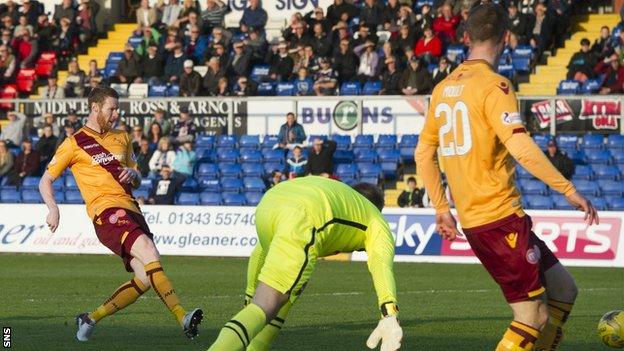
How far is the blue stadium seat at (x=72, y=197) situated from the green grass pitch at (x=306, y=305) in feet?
19.1

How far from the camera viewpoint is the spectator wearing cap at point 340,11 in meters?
33.3

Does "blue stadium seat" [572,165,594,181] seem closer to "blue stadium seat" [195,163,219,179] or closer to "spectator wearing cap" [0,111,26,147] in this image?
"blue stadium seat" [195,163,219,179]

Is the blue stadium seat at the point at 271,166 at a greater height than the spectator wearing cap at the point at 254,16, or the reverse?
the spectator wearing cap at the point at 254,16

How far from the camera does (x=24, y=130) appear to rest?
33.1m

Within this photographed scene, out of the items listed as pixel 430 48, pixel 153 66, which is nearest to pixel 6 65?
pixel 153 66

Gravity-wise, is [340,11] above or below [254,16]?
above

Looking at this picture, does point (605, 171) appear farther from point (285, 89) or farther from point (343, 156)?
point (285, 89)

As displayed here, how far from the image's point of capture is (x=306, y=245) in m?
8.65

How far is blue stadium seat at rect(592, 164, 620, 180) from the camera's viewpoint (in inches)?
1101

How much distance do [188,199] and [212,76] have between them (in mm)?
3611

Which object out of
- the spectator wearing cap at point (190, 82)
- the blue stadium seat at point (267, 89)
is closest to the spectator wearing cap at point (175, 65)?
the spectator wearing cap at point (190, 82)

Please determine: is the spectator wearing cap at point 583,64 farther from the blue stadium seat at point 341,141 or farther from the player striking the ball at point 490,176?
the player striking the ball at point 490,176

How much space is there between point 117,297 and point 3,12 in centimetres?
2718

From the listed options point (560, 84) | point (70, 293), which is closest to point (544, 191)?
point (560, 84)
